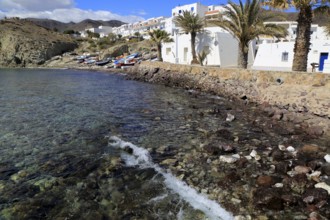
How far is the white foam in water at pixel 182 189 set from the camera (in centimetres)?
530

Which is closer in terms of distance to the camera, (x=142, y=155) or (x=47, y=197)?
(x=47, y=197)

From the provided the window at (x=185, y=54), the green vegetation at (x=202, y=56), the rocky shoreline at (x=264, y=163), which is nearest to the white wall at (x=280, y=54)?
the green vegetation at (x=202, y=56)

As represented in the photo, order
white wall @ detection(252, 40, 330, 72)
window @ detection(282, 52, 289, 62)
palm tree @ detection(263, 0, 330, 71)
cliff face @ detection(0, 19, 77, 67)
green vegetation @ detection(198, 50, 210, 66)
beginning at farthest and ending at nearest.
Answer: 1. cliff face @ detection(0, 19, 77, 67)
2. green vegetation @ detection(198, 50, 210, 66)
3. window @ detection(282, 52, 289, 62)
4. white wall @ detection(252, 40, 330, 72)
5. palm tree @ detection(263, 0, 330, 71)

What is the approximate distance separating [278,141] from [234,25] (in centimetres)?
1448

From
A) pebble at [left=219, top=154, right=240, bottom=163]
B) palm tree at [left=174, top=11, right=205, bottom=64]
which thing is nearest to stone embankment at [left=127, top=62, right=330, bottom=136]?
pebble at [left=219, top=154, right=240, bottom=163]

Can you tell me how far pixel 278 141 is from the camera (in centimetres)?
962

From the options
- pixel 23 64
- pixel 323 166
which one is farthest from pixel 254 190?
pixel 23 64

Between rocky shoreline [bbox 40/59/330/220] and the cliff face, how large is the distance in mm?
73642

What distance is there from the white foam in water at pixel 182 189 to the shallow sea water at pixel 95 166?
0.07ft

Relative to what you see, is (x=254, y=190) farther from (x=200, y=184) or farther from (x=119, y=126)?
(x=119, y=126)

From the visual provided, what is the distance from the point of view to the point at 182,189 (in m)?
6.18

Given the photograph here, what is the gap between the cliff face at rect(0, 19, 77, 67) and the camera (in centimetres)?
7475

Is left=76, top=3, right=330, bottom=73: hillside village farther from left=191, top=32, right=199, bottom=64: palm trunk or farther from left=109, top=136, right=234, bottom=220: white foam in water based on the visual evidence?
left=109, top=136, right=234, bottom=220: white foam in water

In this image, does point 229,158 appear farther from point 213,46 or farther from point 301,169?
point 213,46
